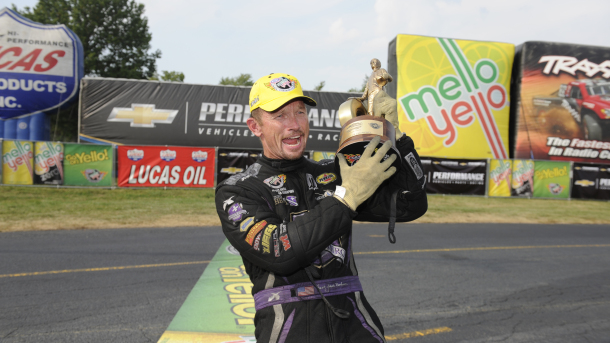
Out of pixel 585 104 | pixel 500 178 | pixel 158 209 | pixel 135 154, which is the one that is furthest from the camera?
pixel 585 104

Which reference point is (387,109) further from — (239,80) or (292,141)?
(239,80)

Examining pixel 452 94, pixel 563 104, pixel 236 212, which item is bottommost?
pixel 236 212

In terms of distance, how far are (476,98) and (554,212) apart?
26.0 ft

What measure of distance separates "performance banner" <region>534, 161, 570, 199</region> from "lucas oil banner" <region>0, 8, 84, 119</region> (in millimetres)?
20273

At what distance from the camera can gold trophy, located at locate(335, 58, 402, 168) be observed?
6.35ft

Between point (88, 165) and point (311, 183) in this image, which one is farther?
point (88, 165)

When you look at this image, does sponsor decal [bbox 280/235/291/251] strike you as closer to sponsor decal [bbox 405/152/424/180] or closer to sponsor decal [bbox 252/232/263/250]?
sponsor decal [bbox 252/232/263/250]

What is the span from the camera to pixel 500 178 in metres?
18.8

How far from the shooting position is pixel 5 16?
56.8 feet

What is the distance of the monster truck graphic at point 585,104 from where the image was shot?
21.3 meters

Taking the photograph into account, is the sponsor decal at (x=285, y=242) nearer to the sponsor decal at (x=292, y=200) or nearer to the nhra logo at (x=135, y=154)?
the sponsor decal at (x=292, y=200)

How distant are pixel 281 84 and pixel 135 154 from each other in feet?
50.1

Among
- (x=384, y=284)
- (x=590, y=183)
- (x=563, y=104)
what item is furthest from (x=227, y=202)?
(x=563, y=104)

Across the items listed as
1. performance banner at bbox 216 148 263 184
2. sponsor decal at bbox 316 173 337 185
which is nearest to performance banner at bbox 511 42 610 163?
performance banner at bbox 216 148 263 184
